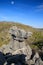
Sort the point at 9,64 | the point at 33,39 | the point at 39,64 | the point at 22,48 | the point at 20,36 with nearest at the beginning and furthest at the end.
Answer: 1. the point at 9,64
2. the point at 39,64
3. the point at 22,48
4. the point at 20,36
5. the point at 33,39

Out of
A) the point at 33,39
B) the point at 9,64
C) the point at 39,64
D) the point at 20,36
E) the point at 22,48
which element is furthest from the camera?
the point at 33,39

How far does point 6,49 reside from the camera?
40.2m

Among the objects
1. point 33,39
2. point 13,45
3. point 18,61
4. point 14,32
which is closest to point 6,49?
point 13,45

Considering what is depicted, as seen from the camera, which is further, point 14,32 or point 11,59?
point 14,32

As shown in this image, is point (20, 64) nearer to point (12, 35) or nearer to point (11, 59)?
point (11, 59)

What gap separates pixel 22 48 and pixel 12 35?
576 cm

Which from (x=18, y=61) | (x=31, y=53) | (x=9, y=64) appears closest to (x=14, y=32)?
(x=31, y=53)

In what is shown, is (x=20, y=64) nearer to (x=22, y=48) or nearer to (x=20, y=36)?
(x=22, y=48)

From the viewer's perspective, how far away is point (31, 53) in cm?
3816

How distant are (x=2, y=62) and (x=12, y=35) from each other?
48.0 ft

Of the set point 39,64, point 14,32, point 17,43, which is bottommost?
point 39,64

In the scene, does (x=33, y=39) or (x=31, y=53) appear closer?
(x=31, y=53)

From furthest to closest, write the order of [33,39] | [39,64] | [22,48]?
[33,39]
[22,48]
[39,64]

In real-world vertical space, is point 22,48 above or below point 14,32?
below
